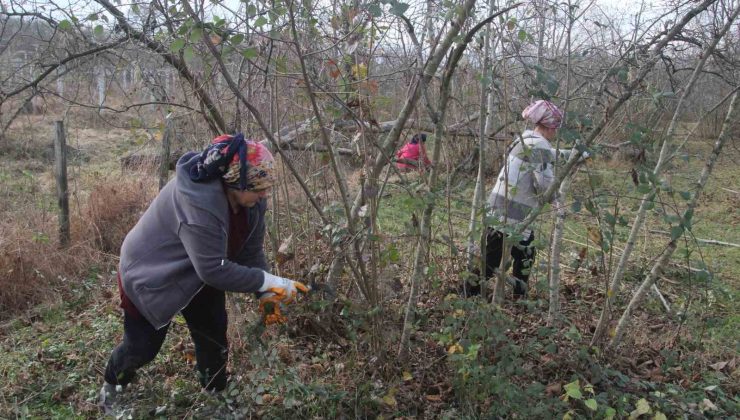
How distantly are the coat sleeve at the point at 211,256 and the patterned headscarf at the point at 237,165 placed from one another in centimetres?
20

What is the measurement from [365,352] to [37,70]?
2.95m

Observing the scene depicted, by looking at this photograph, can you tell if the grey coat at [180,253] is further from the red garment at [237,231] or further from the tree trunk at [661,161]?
the tree trunk at [661,161]

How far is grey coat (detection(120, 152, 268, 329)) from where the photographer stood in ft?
7.06

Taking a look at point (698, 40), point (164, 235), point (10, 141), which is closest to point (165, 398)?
point (164, 235)

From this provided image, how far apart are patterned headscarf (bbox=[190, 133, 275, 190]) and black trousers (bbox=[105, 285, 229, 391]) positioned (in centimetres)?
61

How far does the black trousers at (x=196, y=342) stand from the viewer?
2.46 m

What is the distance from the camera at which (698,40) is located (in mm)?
2705

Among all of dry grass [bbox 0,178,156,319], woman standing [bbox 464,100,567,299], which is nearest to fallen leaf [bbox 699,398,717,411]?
woman standing [bbox 464,100,567,299]

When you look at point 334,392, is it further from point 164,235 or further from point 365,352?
point 164,235

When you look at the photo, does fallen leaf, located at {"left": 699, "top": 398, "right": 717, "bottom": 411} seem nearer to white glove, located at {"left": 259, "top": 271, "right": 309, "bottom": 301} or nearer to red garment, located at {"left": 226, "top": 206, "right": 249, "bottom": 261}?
white glove, located at {"left": 259, "top": 271, "right": 309, "bottom": 301}

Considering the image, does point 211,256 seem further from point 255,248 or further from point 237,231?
point 255,248

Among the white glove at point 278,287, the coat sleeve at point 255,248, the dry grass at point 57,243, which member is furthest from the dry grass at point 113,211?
the white glove at point 278,287

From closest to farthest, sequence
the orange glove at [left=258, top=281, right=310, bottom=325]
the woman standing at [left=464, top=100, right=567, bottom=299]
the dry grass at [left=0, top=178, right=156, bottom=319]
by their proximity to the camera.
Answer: the orange glove at [left=258, top=281, right=310, bottom=325], the woman standing at [left=464, top=100, right=567, bottom=299], the dry grass at [left=0, top=178, right=156, bottom=319]

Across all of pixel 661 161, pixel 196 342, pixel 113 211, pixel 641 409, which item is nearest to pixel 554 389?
pixel 641 409
